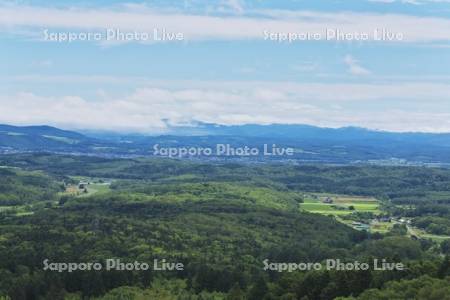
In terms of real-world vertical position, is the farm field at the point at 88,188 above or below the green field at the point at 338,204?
above

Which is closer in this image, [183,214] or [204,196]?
[183,214]

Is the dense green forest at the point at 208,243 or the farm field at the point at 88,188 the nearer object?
the dense green forest at the point at 208,243

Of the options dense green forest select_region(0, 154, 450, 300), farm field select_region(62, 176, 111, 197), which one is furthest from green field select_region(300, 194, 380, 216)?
farm field select_region(62, 176, 111, 197)

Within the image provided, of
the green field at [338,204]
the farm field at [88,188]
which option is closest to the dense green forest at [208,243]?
the farm field at [88,188]

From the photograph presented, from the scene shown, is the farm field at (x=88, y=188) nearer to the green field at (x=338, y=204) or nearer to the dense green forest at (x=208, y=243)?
the dense green forest at (x=208, y=243)

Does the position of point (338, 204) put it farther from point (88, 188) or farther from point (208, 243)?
point (208, 243)

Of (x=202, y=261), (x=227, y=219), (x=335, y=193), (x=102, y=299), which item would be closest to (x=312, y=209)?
(x=227, y=219)

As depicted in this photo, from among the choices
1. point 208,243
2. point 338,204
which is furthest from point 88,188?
point 208,243

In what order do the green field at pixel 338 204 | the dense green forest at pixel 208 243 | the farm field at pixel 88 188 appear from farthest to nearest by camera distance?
1. the farm field at pixel 88 188
2. the green field at pixel 338 204
3. the dense green forest at pixel 208 243

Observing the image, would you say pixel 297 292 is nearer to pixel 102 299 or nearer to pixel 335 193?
pixel 102 299
